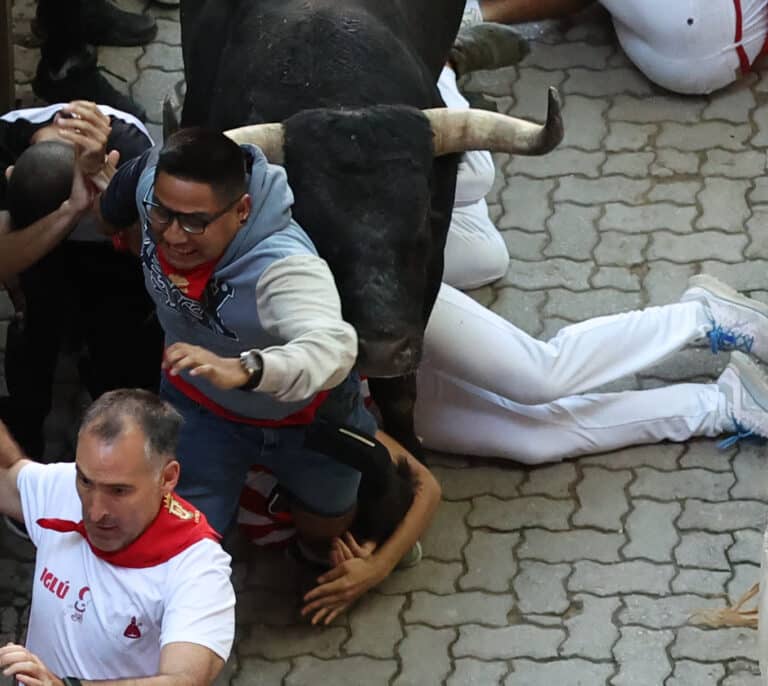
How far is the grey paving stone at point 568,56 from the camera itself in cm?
770

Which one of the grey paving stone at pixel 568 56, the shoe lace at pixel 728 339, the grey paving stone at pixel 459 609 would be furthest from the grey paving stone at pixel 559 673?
the grey paving stone at pixel 568 56

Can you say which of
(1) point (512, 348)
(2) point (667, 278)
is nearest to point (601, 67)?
(2) point (667, 278)

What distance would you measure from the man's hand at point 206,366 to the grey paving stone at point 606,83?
4092 mm

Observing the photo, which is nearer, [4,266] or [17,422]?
[4,266]

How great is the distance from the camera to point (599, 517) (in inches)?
229

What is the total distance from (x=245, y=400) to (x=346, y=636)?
109cm

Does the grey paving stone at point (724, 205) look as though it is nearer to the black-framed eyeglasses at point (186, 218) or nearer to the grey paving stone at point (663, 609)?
the grey paving stone at point (663, 609)

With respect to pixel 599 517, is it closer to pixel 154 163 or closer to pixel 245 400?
pixel 245 400

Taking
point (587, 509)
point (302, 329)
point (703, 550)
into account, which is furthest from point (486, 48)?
point (302, 329)

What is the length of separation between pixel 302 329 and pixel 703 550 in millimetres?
2153

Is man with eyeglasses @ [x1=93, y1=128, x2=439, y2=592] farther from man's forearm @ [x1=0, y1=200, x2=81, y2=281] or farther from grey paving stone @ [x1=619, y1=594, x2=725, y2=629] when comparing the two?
grey paving stone @ [x1=619, y1=594, x2=725, y2=629]

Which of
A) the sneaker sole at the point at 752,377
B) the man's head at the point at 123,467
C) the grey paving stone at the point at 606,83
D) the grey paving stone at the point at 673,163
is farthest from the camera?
the grey paving stone at the point at 606,83

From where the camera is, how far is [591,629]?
213 inches

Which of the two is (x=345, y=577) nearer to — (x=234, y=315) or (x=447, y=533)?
(x=447, y=533)
